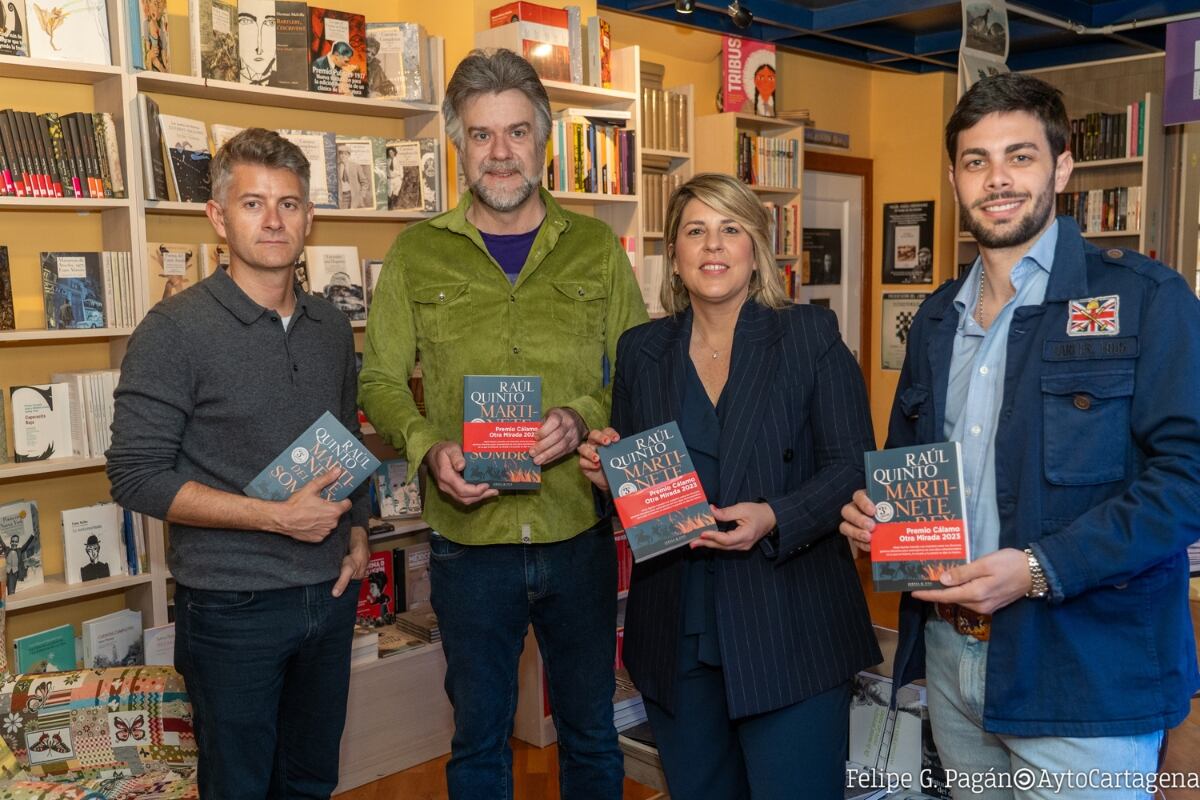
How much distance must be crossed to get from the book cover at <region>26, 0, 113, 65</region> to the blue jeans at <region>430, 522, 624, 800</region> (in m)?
2.08

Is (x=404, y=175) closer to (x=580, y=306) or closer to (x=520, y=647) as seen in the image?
(x=580, y=306)

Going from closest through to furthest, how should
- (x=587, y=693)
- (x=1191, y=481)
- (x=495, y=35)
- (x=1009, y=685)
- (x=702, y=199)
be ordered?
1. (x=1191, y=481)
2. (x=1009, y=685)
3. (x=702, y=199)
4. (x=587, y=693)
5. (x=495, y=35)

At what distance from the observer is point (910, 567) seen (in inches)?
64.4

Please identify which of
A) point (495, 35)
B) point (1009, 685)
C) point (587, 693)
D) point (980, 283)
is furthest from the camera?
point (495, 35)

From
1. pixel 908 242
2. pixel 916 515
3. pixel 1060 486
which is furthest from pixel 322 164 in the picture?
pixel 908 242

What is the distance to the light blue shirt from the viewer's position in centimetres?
168

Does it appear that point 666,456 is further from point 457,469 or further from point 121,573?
point 121,573

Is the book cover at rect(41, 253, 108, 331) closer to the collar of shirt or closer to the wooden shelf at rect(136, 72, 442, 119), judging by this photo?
the wooden shelf at rect(136, 72, 442, 119)

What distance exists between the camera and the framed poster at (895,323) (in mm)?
7219

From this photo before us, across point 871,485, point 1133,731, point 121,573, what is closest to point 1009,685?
point 1133,731

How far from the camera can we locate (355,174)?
12.5 feet

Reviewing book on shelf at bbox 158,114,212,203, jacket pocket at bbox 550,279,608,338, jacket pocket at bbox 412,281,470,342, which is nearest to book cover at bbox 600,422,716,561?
jacket pocket at bbox 550,279,608,338

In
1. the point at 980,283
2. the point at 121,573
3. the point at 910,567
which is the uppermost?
the point at 980,283

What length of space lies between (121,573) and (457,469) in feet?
6.26
